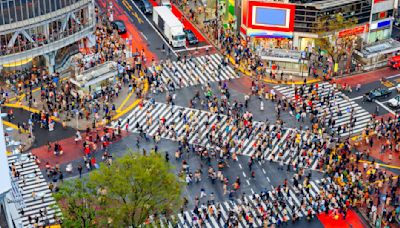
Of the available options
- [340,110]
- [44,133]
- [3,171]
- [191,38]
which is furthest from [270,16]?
[3,171]

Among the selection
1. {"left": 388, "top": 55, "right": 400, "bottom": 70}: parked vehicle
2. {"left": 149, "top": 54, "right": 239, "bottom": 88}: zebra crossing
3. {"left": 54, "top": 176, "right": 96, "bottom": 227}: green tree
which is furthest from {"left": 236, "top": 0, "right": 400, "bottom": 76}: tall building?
{"left": 54, "top": 176, "right": 96, "bottom": 227}: green tree

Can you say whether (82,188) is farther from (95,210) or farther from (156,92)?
(156,92)

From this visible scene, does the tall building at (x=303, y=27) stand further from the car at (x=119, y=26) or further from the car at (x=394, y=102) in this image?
the car at (x=119, y=26)

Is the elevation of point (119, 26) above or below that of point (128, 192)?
above

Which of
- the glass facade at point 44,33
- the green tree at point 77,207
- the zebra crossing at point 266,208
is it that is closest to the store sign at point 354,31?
the zebra crossing at point 266,208

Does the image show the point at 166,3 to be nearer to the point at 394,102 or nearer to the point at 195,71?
the point at 195,71

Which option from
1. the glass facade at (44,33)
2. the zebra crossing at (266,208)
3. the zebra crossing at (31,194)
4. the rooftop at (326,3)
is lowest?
the zebra crossing at (266,208)
